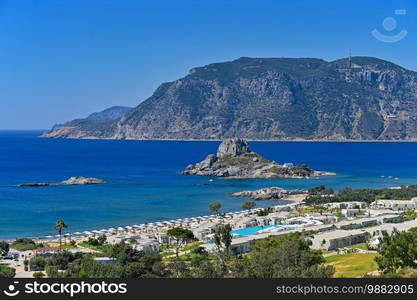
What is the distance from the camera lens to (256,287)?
5.45 metres

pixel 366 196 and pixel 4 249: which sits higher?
pixel 366 196

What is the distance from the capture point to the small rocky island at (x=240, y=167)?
5800 cm

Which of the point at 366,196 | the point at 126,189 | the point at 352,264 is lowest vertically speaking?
→ the point at 352,264

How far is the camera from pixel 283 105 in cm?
14512

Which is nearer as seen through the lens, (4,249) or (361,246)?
(361,246)

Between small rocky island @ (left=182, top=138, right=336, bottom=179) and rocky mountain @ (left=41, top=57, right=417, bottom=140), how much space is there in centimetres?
7083

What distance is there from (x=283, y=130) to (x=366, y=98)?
966 inches

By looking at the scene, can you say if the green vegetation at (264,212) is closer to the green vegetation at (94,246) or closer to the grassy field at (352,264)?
the green vegetation at (94,246)

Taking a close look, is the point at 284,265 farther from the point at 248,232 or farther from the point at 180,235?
Result: the point at 248,232

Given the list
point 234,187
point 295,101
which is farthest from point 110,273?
point 295,101

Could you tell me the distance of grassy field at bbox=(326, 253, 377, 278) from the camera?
14195 mm

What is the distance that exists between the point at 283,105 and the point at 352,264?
429ft

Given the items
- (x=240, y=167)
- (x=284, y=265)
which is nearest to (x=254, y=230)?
(x=284, y=265)

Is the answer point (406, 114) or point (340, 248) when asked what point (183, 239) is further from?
point (406, 114)
